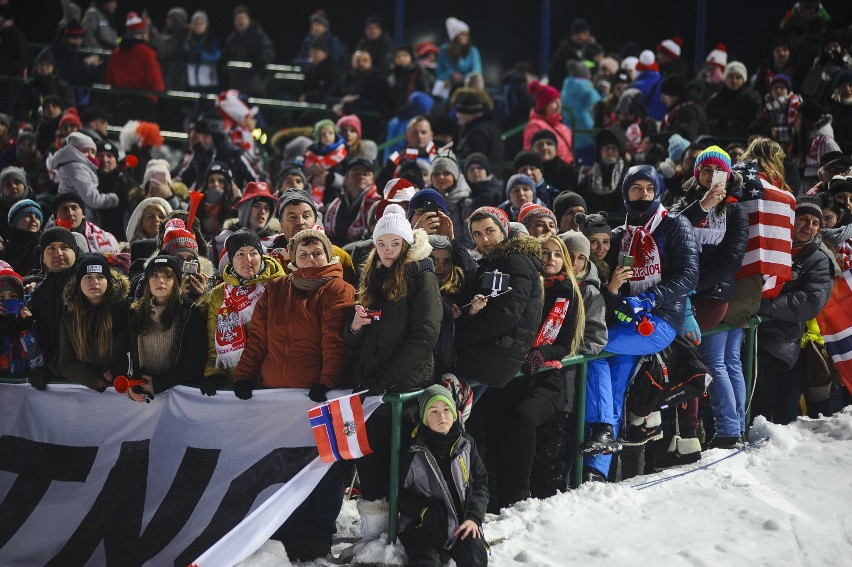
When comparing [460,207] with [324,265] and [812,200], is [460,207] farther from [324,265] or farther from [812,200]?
[324,265]

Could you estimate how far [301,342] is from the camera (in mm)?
6605

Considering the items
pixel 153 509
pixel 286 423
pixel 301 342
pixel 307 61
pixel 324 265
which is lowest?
pixel 153 509

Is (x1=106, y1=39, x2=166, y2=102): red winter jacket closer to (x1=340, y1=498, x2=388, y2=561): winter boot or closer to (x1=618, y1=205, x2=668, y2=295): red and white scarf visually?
(x1=618, y1=205, x2=668, y2=295): red and white scarf

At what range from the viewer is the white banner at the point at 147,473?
6.43 m

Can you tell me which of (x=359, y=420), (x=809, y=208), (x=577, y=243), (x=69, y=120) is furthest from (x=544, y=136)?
(x=69, y=120)

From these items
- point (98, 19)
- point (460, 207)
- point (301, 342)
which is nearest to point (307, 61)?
point (98, 19)

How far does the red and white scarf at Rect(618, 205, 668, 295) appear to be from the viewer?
776 cm

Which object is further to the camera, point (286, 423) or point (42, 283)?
point (42, 283)

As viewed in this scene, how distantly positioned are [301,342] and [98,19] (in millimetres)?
13843

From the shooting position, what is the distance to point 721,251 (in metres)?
8.18

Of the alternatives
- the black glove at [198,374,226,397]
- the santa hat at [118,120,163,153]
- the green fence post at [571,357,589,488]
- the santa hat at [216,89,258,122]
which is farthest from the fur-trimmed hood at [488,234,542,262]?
the santa hat at [216,89,258,122]

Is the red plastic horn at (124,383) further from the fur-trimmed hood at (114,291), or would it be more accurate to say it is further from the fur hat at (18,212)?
the fur hat at (18,212)

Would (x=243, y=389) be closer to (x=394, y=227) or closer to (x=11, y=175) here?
(x=394, y=227)


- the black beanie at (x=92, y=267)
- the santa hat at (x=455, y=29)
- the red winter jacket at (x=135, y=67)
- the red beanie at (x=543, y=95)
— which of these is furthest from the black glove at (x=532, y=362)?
the red winter jacket at (x=135, y=67)
